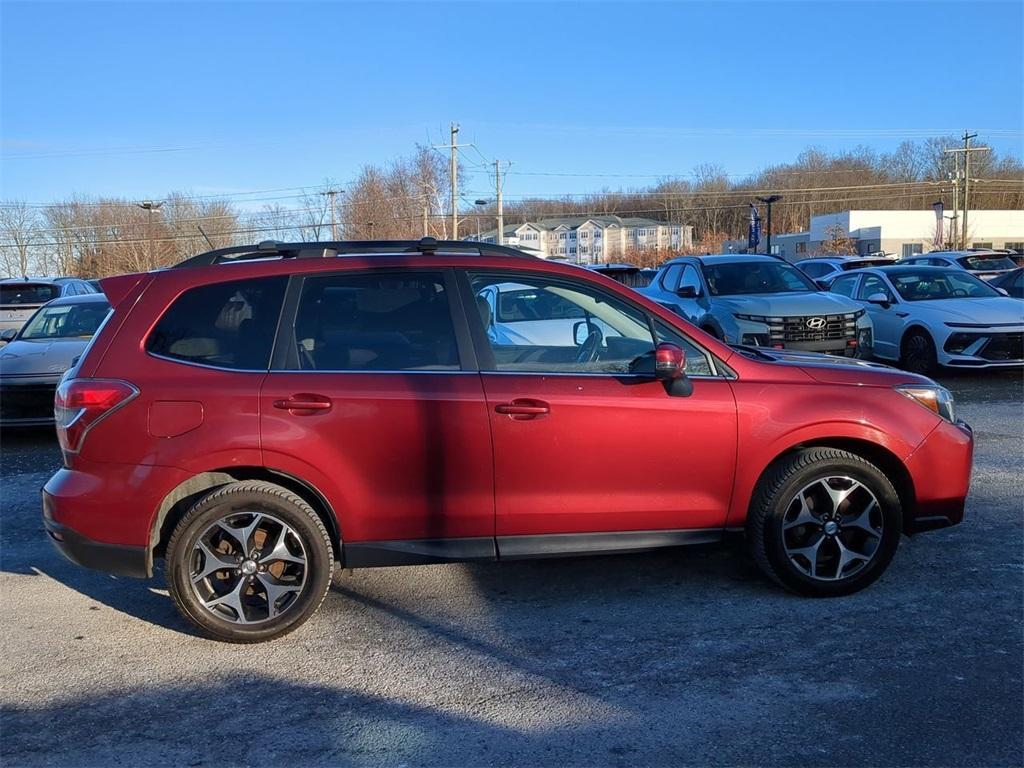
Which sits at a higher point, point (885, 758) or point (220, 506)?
point (220, 506)

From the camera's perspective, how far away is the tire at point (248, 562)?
12.5 ft

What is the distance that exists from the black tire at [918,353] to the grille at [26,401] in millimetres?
10428

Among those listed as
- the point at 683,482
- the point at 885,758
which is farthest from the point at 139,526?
the point at 885,758

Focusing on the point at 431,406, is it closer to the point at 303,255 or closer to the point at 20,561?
the point at 303,255

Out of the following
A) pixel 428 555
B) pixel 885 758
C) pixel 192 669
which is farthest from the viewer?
pixel 428 555

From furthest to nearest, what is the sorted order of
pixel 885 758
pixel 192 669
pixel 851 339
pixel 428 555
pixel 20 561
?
pixel 851 339, pixel 20 561, pixel 428 555, pixel 192 669, pixel 885 758

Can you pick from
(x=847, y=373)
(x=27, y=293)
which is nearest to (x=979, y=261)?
(x=847, y=373)

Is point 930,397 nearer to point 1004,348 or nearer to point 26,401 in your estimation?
point 1004,348

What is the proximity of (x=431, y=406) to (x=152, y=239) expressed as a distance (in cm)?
4751

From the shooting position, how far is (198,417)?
3781 mm

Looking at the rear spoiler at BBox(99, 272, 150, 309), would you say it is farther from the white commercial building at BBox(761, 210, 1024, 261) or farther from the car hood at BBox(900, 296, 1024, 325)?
the white commercial building at BBox(761, 210, 1024, 261)

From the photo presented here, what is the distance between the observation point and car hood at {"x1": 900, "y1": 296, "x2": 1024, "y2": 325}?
1051 cm

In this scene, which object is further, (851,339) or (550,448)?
(851,339)

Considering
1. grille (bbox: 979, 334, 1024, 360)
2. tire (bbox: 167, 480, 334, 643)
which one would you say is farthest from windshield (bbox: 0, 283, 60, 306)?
grille (bbox: 979, 334, 1024, 360)
